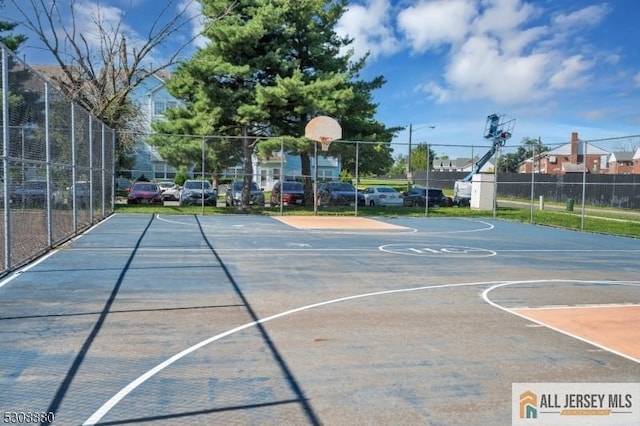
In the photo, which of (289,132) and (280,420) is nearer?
(280,420)

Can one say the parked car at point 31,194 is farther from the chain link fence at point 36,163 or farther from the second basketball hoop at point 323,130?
the second basketball hoop at point 323,130

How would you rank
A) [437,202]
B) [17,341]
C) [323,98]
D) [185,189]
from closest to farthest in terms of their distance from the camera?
1. [17,341]
2. [323,98]
3. [185,189]
4. [437,202]

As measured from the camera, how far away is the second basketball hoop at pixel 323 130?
26422 mm

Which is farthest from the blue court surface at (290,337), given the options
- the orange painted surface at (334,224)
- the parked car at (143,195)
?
the parked car at (143,195)

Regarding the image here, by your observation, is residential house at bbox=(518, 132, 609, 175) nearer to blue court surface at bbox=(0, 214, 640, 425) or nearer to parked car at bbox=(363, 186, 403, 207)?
parked car at bbox=(363, 186, 403, 207)

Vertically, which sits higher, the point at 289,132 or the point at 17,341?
the point at 289,132

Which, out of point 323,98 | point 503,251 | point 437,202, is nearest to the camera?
point 503,251

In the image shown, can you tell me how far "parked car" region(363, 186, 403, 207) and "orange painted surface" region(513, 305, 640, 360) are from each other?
27.9m

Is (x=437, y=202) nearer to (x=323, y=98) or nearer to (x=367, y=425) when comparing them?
(x=323, y=98)

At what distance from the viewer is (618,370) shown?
17.2 ft

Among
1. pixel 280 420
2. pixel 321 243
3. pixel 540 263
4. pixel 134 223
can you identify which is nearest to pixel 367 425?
pixel 280 420

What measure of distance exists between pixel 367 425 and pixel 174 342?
2581mm
